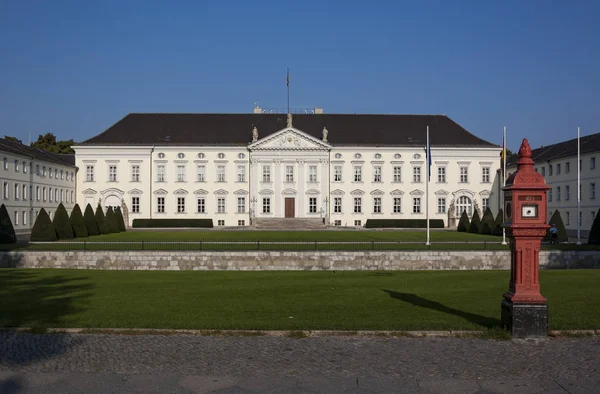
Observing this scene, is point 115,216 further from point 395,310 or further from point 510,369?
point 510,369

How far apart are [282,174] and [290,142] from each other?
11.7 ft

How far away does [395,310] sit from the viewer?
1466 cm

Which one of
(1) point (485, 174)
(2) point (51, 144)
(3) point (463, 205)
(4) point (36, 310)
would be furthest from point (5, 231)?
(2) point (51, 144)

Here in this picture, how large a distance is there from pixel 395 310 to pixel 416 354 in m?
4.29

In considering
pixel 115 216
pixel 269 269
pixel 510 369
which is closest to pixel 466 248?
pixel 269 269

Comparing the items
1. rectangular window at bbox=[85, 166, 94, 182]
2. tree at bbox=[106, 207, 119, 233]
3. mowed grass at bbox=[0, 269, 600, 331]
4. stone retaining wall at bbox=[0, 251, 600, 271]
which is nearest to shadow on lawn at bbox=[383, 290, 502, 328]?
mowed grass at bbox=[0, 269, 600, 331]

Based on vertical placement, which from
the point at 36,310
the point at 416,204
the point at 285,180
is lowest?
the point at 36,310

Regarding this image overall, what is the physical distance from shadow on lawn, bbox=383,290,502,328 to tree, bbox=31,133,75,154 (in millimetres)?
76689

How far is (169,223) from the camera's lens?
65000 mm

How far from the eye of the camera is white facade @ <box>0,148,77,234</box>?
53.8 metres

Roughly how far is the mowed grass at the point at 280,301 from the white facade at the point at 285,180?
42.3m

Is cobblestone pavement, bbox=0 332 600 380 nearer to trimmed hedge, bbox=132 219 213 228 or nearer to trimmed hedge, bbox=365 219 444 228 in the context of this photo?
trimmed hedge, bbox=365 219 444 228

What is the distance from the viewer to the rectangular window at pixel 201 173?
223ft

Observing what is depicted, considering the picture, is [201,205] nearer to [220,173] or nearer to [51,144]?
[220,173]
